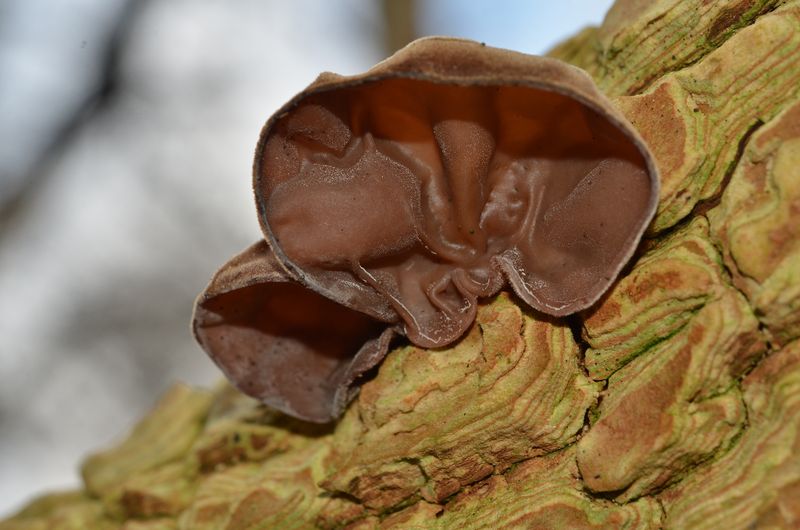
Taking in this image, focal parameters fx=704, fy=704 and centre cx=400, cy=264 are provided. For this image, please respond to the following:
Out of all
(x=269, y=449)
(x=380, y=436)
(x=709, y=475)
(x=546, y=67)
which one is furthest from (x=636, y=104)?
(x=269, y=449)

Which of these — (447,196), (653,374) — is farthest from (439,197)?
(653,374)

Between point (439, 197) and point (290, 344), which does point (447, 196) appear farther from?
point (290, 344)

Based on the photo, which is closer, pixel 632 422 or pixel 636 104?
pixel 632 422

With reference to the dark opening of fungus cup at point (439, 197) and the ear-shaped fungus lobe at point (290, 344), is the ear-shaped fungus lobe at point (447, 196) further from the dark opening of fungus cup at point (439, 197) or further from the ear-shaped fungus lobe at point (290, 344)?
the ear-shaped fungus lobe at point (290, 344)

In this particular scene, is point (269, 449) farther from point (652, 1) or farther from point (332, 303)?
point (652, 1)

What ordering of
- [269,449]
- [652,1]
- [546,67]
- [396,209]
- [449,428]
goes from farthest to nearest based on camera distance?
[269,449], [652,1], [449,428], [396,209], [546,67]

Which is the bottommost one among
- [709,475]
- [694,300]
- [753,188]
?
[709,475]

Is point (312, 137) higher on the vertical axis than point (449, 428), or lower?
higher

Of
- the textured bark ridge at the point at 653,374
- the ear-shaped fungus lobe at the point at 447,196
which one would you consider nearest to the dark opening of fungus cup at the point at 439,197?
the ear-shaped fungus lobe at the point at 447,196
